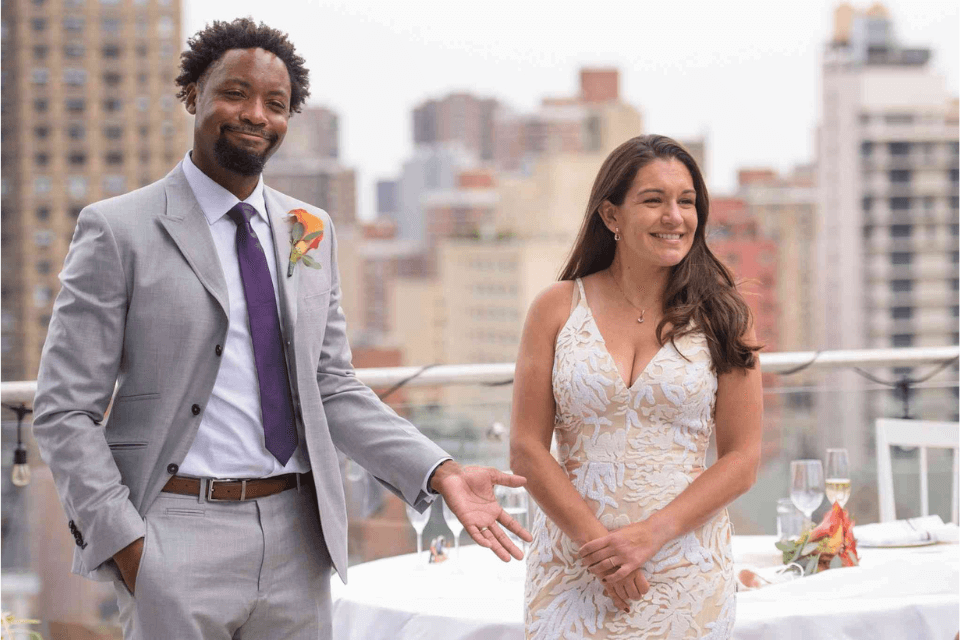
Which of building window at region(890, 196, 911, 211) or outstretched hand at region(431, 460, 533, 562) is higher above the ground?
building window at region(890, 196, 911, 211)

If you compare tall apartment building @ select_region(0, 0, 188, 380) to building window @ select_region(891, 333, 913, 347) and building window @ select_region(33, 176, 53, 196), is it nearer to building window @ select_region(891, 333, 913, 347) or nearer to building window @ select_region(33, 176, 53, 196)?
building window @ select_region(33, 176, 53, 196)

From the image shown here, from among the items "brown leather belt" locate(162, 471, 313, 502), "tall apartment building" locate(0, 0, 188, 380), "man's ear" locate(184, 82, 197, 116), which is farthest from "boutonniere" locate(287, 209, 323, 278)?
"tall apartment building" locate(0, 0, 188, 380)

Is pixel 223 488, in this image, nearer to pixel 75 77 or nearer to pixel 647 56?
pixel 75 77

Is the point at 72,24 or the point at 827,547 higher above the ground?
the point at 72,24

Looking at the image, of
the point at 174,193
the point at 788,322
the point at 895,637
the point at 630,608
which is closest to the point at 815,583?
the point at 895,637

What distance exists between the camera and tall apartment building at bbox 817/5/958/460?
88.4 m

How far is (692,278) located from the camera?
7.15 feet

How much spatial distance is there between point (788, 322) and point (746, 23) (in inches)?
926

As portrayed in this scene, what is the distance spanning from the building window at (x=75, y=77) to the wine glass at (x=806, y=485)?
272ft

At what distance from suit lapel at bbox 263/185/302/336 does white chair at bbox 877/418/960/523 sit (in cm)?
216

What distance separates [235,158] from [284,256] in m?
0.16

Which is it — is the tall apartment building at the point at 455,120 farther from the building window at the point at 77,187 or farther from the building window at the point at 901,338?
the building window at the point at 901,338

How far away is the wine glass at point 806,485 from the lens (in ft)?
8.81

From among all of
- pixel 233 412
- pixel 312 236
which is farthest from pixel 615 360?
pixel 233 412
